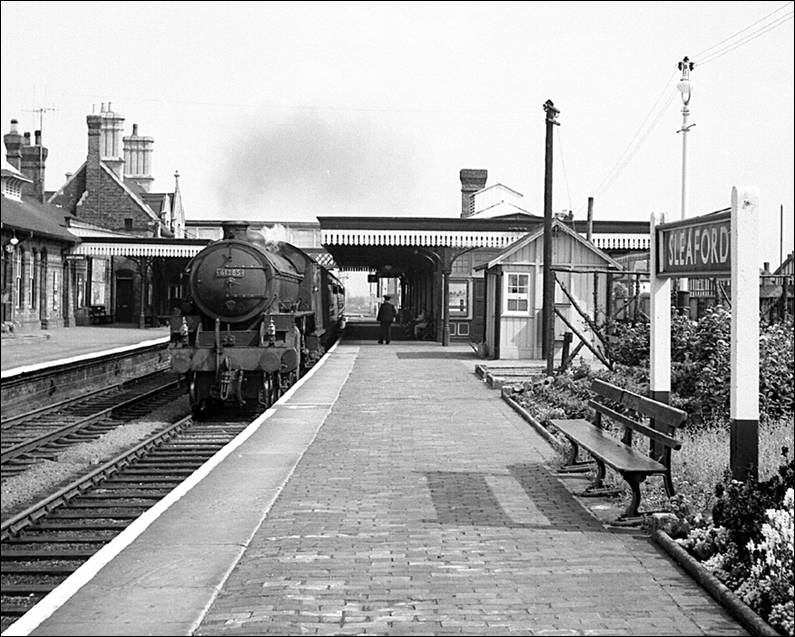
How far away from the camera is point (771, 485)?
582 centimetres

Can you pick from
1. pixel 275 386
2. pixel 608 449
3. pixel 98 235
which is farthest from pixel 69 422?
pixel 98 235

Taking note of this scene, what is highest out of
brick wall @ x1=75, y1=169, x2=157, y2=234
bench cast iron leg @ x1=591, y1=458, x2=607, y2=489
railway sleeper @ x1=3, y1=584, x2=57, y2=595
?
brick wall @ x1=75, y1=169, x2=157, y2=234

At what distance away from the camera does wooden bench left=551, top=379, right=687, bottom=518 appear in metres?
6.96

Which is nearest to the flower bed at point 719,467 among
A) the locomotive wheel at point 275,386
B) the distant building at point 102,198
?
the locomotive wheel at point 275,386

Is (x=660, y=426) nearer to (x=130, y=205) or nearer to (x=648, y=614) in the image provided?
(x=648, y=614)

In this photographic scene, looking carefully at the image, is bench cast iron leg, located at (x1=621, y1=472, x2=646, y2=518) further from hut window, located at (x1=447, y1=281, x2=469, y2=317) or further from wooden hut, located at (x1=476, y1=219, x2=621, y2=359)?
hut window, located at (x1=447, y1=281, x2=469, y2=317)

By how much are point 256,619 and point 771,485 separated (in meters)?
3.16

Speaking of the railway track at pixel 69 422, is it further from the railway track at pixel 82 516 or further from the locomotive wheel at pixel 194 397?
the locomotive wheel at pixel 194 397

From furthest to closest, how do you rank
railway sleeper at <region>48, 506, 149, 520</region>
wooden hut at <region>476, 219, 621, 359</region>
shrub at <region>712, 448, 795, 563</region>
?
wooden hut at <region>476, 219, 621, 359</region>, railway sleeper at <region>48, 506, 149, 520</region>, shrub at <region>712, 448, 795, 563</region>

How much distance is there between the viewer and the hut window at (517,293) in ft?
76.6

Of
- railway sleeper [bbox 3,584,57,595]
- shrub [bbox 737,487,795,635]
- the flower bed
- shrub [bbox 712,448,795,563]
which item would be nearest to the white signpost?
the flower bed

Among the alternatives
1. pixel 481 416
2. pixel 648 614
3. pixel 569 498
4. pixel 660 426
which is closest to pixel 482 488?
Answer: pixel 569 498

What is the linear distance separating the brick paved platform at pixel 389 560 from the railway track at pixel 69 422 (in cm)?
328

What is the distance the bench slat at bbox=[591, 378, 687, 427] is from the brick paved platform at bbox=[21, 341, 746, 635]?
0.94 metres
